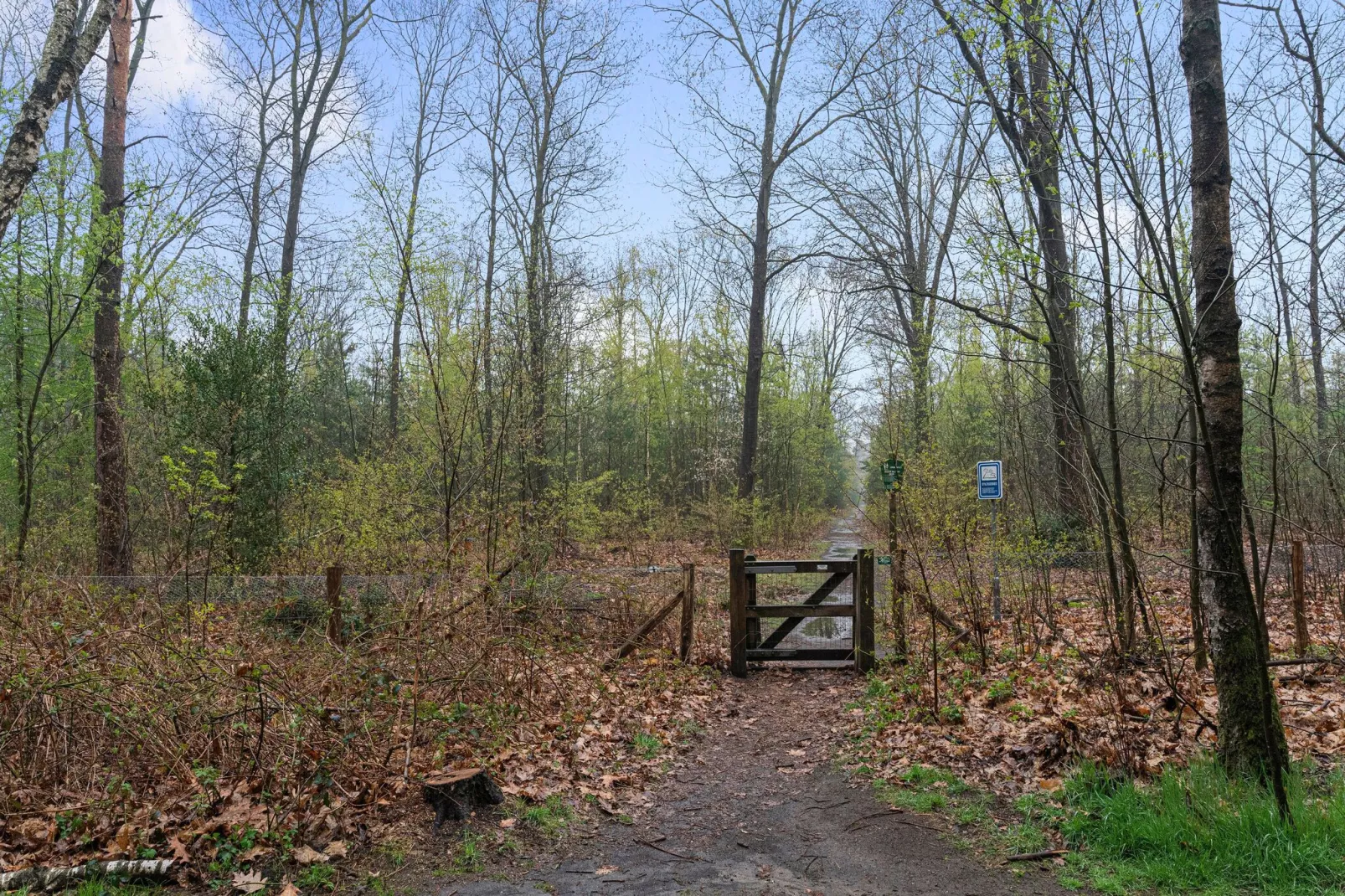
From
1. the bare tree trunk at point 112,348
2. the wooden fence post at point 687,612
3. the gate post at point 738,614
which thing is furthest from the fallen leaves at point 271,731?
the bare tree trunk at point 112,348

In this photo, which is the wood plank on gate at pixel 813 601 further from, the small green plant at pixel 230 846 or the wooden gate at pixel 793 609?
the small green plant at pixel 230 846

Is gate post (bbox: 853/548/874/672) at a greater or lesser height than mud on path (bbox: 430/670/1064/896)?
greater

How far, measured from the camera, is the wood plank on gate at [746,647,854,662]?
9117 millimetres

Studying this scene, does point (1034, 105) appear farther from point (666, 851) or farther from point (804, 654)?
Result: point (804, 654)

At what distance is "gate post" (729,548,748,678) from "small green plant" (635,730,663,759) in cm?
266

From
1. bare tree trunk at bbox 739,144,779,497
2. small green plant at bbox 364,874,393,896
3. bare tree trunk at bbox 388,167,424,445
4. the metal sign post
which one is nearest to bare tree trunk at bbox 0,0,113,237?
bare tree trunk at bbox 388,167,424,445

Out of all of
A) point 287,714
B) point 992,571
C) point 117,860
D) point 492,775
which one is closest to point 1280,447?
point 992,571

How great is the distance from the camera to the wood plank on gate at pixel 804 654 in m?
9.12

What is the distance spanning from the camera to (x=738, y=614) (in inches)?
352

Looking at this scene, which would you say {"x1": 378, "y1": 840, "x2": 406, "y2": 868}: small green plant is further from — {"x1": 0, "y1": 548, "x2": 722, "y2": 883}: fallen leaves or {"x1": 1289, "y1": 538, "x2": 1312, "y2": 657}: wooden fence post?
{"x1": 1289, "y1": 538, "x2": 1312, "y2": 657}: wooden fence post

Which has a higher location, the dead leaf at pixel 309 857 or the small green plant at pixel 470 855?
the dead leaf at pixel 309 857

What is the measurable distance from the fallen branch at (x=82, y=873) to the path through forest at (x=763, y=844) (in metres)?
1.29

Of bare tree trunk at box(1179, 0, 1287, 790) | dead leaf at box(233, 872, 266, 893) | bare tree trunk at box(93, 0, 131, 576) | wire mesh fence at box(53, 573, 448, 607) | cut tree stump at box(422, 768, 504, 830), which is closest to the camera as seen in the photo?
dead leaf at box(233, 872, 266, 893)

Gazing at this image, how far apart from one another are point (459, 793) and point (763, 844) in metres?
1.76
